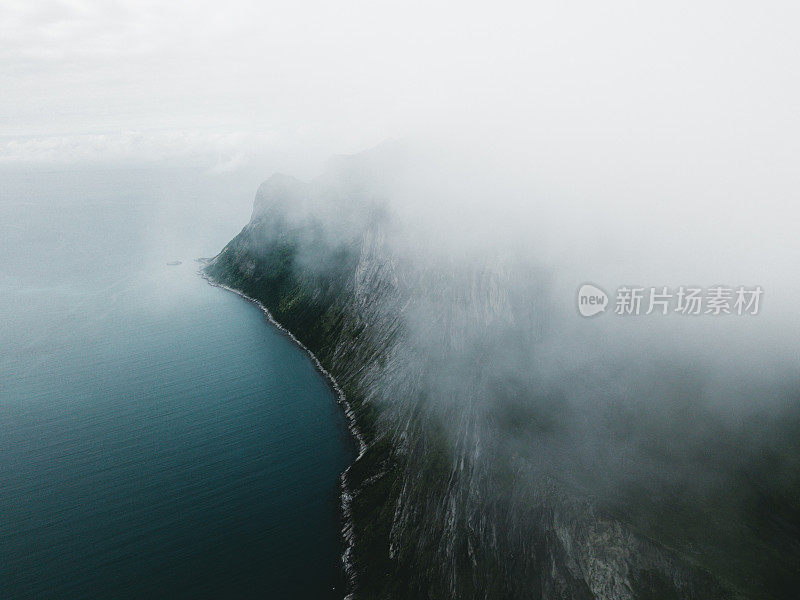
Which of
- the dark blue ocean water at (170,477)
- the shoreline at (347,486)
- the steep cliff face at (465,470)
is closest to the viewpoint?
the steep cliff face at (465,470)

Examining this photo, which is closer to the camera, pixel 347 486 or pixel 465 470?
pixel 465 470

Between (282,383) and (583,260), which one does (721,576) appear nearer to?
(583,260)

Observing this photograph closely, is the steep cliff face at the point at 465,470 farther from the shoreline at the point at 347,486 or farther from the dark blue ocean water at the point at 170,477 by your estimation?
the dark blue ocean water at the point at 170,477

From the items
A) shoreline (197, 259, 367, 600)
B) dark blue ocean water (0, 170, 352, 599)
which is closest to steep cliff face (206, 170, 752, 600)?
shoreline (197, 259, 367, 600)

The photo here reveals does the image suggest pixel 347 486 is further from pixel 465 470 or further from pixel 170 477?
pixel 170 477

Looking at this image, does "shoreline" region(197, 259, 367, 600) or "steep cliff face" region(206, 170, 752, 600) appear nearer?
"steep cliff face" region(206, 170, 752, 600)

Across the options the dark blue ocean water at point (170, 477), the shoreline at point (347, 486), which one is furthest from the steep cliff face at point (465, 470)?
the dark blue ocean water at point (170, 477)

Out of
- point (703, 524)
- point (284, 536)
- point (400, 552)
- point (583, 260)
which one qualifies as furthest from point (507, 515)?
point (583, 260)

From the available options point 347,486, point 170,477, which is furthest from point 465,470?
point 170,477

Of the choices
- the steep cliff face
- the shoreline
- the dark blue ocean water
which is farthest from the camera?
the dark blue ocean water

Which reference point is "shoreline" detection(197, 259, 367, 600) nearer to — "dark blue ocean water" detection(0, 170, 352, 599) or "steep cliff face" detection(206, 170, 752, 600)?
"steep cliff face" detection(206, 170, 752, 600)
